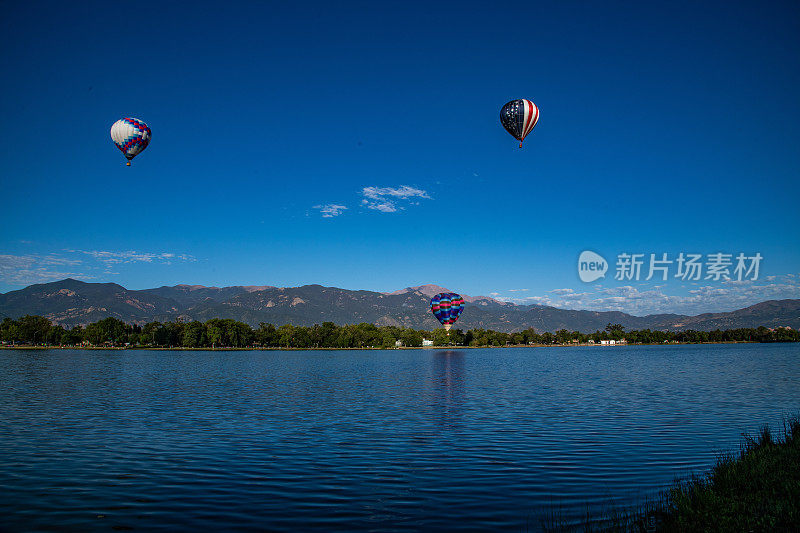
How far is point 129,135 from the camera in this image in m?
73.5

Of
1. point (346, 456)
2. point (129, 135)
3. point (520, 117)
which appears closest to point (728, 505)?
point (346, 456)

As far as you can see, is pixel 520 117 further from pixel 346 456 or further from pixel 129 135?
pixel 346 456

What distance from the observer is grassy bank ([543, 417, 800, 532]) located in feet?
40.3

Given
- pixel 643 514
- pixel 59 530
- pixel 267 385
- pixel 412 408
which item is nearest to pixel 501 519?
pixel 643 514

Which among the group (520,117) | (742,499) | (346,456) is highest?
(520,117)

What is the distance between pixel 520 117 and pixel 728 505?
65616 mm

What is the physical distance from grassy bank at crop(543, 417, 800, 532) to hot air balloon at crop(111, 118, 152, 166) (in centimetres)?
7864

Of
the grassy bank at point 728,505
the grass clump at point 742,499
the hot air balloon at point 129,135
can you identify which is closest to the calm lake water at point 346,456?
the grassy bank at point 728,505

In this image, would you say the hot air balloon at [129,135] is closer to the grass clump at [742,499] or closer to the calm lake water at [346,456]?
the calm lake water at [346,456]

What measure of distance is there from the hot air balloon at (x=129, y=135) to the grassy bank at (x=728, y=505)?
78.6 m

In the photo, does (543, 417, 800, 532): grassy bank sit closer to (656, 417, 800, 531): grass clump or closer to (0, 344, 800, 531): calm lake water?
(656, 417, 800, 531): grass clump

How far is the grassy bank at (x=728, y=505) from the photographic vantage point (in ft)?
40.3

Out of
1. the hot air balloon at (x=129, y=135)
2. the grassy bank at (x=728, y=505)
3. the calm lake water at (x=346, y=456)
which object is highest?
the hot air balloon at (x=129, y=135)

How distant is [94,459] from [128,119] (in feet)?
219
